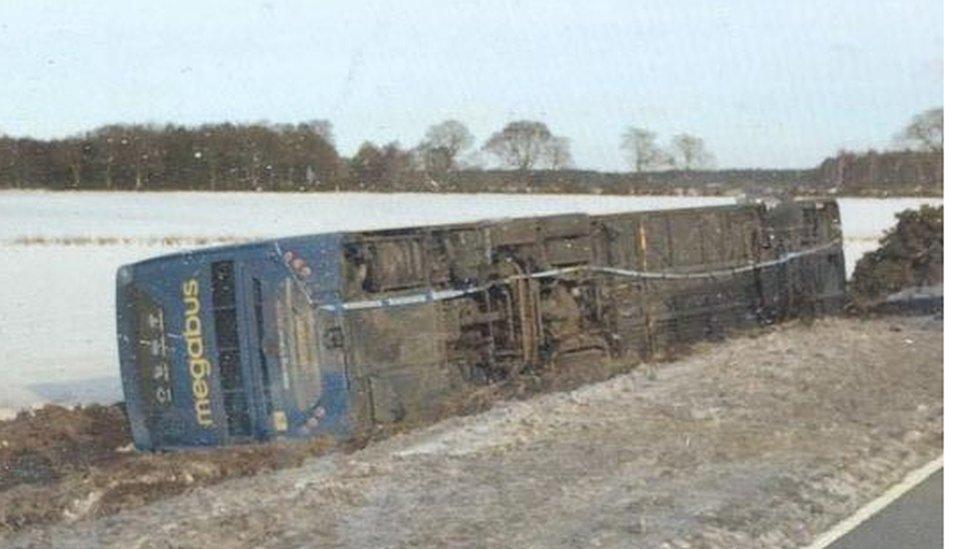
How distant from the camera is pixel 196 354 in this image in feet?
43.0

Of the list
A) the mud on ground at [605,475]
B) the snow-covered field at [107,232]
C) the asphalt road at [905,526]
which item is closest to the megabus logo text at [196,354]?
the mud on ground at [605,475]

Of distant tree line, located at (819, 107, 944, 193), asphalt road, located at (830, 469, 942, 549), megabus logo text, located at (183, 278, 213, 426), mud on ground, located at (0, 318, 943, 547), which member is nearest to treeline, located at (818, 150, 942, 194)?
distant tree line, located at (819, 107, 944, 193)

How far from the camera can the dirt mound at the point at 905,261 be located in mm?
23516

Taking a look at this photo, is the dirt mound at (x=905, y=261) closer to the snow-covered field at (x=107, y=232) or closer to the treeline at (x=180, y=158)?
the snow-covered field at (x=107, y=232)

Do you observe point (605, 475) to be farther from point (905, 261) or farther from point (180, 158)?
point (180, 158)

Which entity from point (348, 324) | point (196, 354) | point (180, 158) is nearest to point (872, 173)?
point (180, 158)

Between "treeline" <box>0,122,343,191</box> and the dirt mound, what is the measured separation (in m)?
9.25

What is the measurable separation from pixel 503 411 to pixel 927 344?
7.09 m

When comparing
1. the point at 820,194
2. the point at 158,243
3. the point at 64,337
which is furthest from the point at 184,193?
the point at 820,194

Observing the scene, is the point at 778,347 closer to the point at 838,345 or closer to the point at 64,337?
the point at 838,345

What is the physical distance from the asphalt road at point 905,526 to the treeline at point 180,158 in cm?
1863

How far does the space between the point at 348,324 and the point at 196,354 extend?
142 centimetres

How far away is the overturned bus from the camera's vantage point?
1274cm

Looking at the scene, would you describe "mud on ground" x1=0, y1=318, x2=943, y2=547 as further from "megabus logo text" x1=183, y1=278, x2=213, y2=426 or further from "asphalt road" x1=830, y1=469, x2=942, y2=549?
"megabus logo text" x1=183, y1=278, x2=213, y2=426
